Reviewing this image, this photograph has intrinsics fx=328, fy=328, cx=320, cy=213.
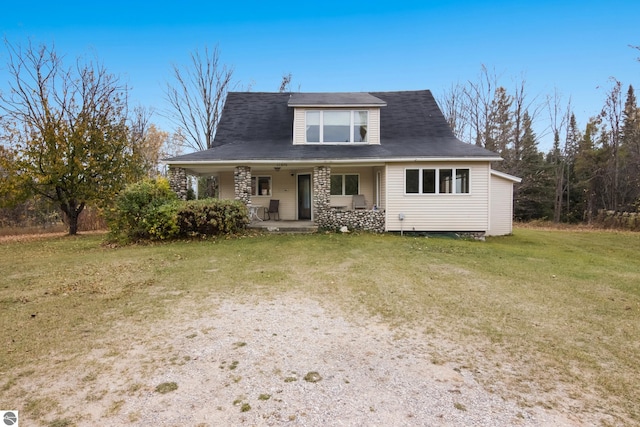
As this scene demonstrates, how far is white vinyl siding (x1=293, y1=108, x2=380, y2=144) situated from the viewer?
1367 centimetres

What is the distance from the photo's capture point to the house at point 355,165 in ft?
39.1

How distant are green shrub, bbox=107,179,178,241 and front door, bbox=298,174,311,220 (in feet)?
18.6

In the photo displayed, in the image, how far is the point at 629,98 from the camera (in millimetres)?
23500

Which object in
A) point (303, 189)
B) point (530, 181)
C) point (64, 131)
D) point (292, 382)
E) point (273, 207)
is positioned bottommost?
point (292, 382)

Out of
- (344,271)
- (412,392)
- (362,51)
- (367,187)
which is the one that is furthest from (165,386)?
(362,51)

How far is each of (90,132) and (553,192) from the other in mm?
31018

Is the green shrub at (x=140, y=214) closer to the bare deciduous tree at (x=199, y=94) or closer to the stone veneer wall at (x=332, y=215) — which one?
the stone veneer wall at (x=332, y=215)

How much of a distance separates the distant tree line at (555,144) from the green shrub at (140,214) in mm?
23014

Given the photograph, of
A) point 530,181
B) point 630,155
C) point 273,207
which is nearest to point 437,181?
point 273,207

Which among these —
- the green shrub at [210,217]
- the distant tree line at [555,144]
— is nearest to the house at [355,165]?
the green shrub at [210,217]

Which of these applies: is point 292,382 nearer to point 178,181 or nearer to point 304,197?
point 178,181

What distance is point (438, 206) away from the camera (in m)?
12.0

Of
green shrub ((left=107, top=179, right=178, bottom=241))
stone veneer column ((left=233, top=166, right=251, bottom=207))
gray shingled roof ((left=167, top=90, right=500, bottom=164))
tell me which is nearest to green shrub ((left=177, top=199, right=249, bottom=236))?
green shrub ((left=107, top=179, right=178, bottom=241))

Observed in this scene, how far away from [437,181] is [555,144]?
19.5 metres
